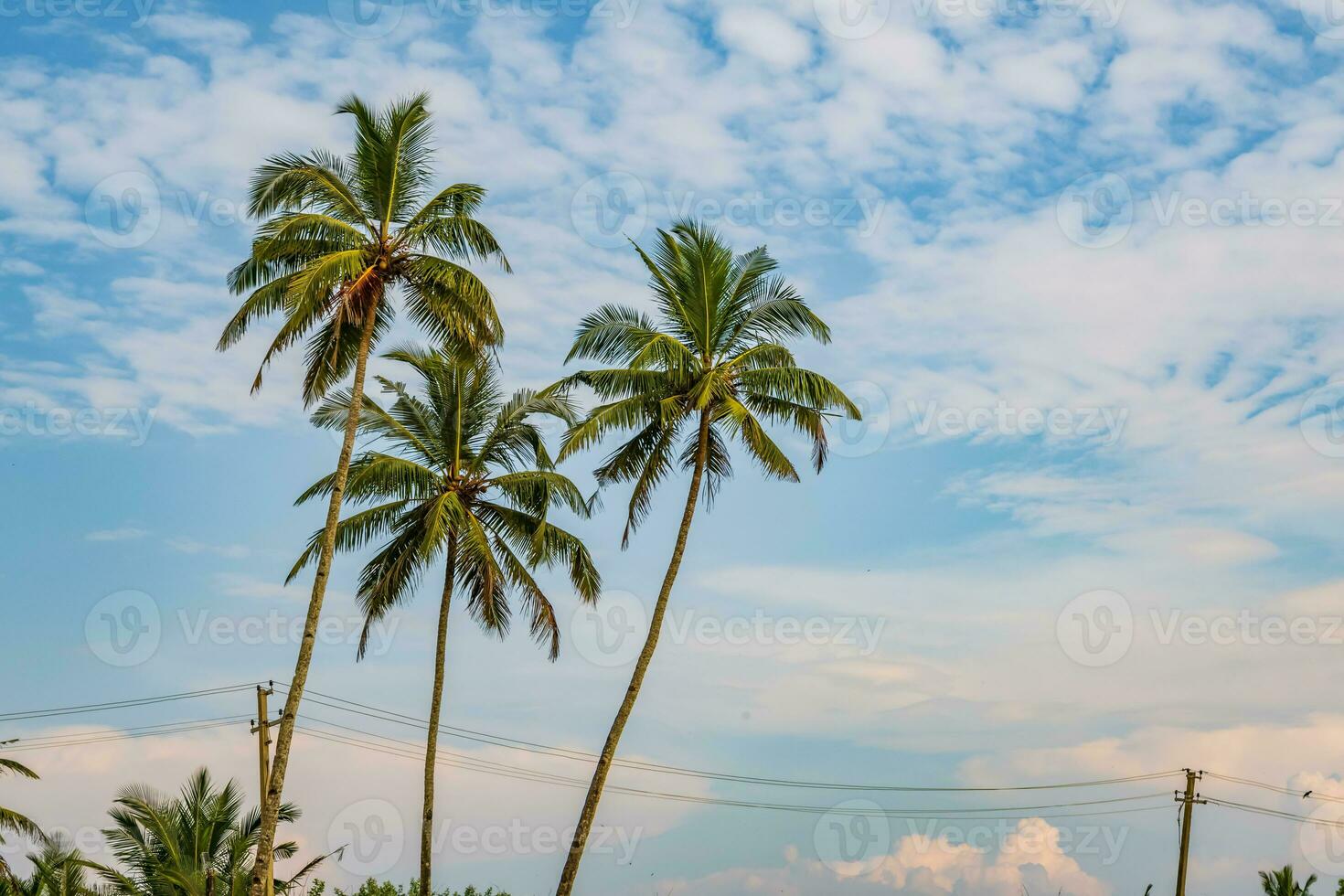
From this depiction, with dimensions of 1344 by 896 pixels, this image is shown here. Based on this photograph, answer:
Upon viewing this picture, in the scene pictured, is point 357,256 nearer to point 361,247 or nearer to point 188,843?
point 361,247

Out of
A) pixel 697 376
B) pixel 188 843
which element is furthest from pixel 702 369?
pixel 188 843

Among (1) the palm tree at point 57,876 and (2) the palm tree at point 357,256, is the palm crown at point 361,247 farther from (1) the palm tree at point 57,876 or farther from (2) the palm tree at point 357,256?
(1) the palm tree at point 57,876

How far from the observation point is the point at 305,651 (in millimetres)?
21703

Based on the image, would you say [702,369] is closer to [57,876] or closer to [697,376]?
[697,376]

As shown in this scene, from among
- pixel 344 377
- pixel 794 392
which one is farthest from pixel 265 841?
pixel 794 392

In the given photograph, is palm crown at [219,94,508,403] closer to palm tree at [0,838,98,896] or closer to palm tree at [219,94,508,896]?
palm tree at [219,94,508,896]

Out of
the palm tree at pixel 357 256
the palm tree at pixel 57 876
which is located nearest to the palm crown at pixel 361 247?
the palm tree at pixel 357 256

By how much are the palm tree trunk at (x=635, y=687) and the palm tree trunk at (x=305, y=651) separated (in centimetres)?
526

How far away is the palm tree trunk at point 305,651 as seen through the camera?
20781 mm

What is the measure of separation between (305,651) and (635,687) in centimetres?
643

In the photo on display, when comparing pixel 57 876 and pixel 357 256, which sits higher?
pixel 357 256

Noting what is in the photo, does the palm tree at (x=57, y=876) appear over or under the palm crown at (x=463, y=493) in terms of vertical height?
under

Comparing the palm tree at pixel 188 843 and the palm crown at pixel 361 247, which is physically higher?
the palm crown at pixel 361 247

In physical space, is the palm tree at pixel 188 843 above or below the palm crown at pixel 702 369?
below
